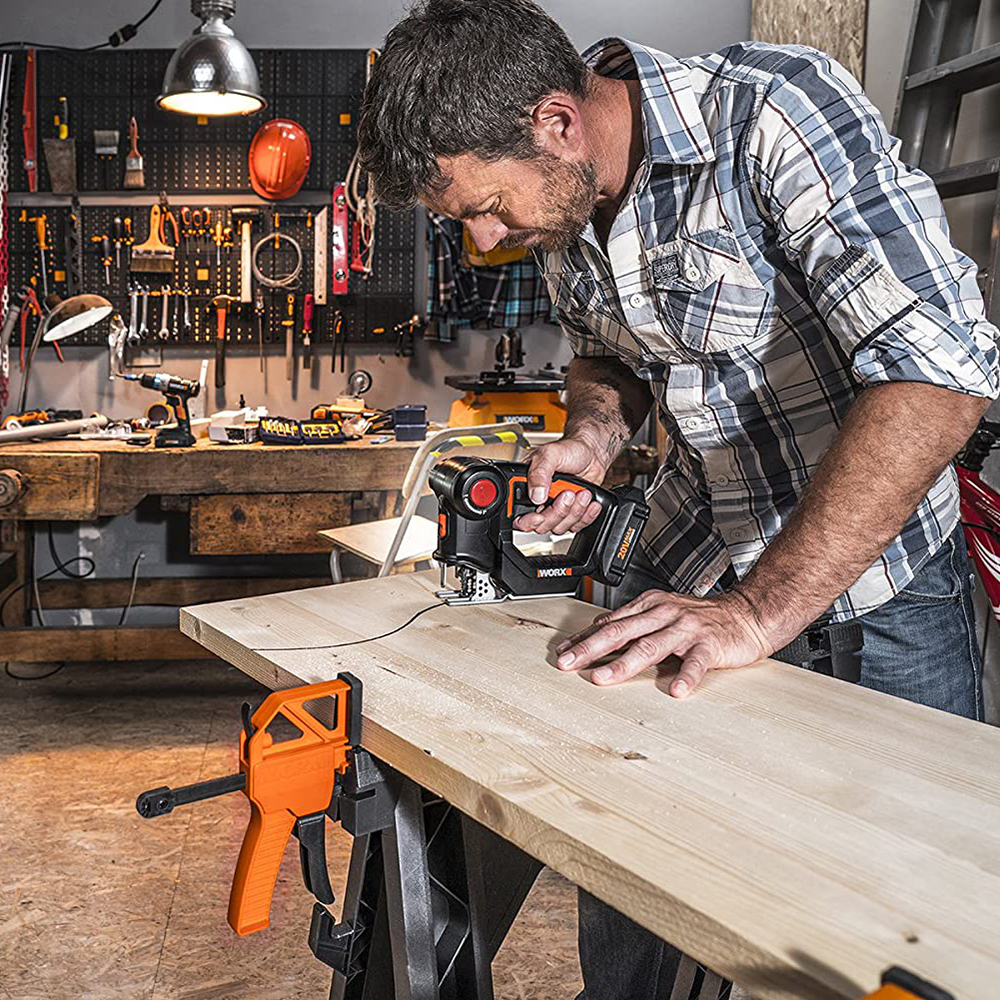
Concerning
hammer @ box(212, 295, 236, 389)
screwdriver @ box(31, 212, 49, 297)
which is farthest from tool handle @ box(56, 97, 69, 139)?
hammer @ box(212, 295, 236, 389)

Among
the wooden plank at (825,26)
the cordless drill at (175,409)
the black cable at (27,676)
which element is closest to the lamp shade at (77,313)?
the cordless drill at (175,409)

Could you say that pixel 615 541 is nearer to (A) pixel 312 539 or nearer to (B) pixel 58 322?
(A) pixel 312 539

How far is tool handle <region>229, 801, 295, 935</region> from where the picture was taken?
1.02 metres

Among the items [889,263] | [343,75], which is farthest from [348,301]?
[889,263]

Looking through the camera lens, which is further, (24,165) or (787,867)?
(24,165)

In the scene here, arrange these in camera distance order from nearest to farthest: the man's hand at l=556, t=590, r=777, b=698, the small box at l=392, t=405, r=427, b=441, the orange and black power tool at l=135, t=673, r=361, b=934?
the orange and black power tool at l=135, t=673, r=361, b=934, the man's hand at l=556, t=590, r=777, b=698, the small box at l=392, t=405, r=427, b=441

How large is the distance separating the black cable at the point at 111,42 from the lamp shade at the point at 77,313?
129cm

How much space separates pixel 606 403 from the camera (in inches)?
73.0

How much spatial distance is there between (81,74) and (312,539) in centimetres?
245

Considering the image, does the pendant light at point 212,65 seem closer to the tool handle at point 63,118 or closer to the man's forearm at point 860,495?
the tool handle at point 63,118

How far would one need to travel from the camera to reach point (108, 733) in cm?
360

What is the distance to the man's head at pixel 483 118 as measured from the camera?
1311mm

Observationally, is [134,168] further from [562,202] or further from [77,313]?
[562,202]

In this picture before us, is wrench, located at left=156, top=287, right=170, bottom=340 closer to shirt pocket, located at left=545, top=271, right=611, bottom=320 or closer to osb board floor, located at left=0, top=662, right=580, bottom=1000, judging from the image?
osb board floor, located at left=0, top=662, right=580, bottom=1000
